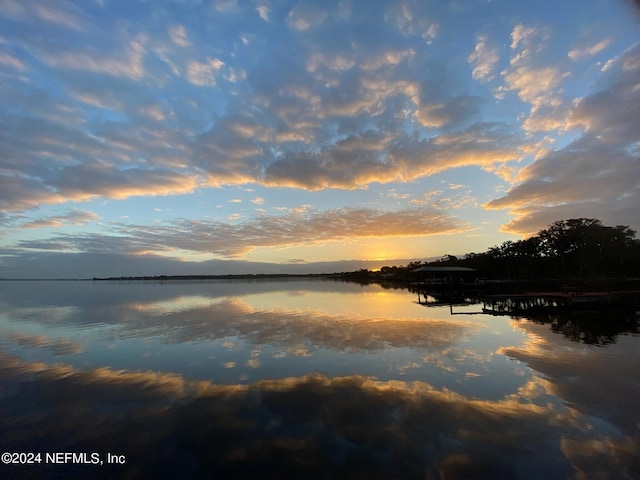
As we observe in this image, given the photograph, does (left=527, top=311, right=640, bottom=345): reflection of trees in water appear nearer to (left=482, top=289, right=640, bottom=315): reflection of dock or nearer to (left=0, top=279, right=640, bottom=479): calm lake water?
(left=0, top=279, right=640, bottom=479): calm lake water

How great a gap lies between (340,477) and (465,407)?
15.2ft

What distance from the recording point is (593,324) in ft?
69.7

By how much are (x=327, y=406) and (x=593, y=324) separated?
70.9ft

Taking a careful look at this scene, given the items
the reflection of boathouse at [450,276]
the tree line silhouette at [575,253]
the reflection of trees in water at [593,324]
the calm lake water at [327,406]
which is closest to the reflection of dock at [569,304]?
the reflection of trees in water at [593,324]

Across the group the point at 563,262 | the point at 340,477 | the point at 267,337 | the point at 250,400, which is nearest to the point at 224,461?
the point at 340,477

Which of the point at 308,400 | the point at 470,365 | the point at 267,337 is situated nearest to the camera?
the point at 308,400

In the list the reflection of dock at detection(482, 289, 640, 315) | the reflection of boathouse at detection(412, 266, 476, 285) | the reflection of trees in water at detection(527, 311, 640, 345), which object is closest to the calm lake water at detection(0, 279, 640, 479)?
the reflection of trees in water at detection(527, 311, 640, 345)

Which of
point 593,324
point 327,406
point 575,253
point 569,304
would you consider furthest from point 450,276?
point 327,406

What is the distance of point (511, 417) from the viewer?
8234 millimetres

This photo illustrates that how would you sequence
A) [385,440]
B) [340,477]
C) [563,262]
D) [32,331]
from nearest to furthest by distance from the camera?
[340,477], [385,440], [32,331], [563,262]

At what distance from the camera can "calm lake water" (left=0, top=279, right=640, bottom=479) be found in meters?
6.44

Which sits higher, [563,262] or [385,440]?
[563,262]

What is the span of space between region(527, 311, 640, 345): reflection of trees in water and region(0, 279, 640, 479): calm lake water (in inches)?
13.1

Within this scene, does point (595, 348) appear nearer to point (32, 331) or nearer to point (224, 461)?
point (224, 461)
